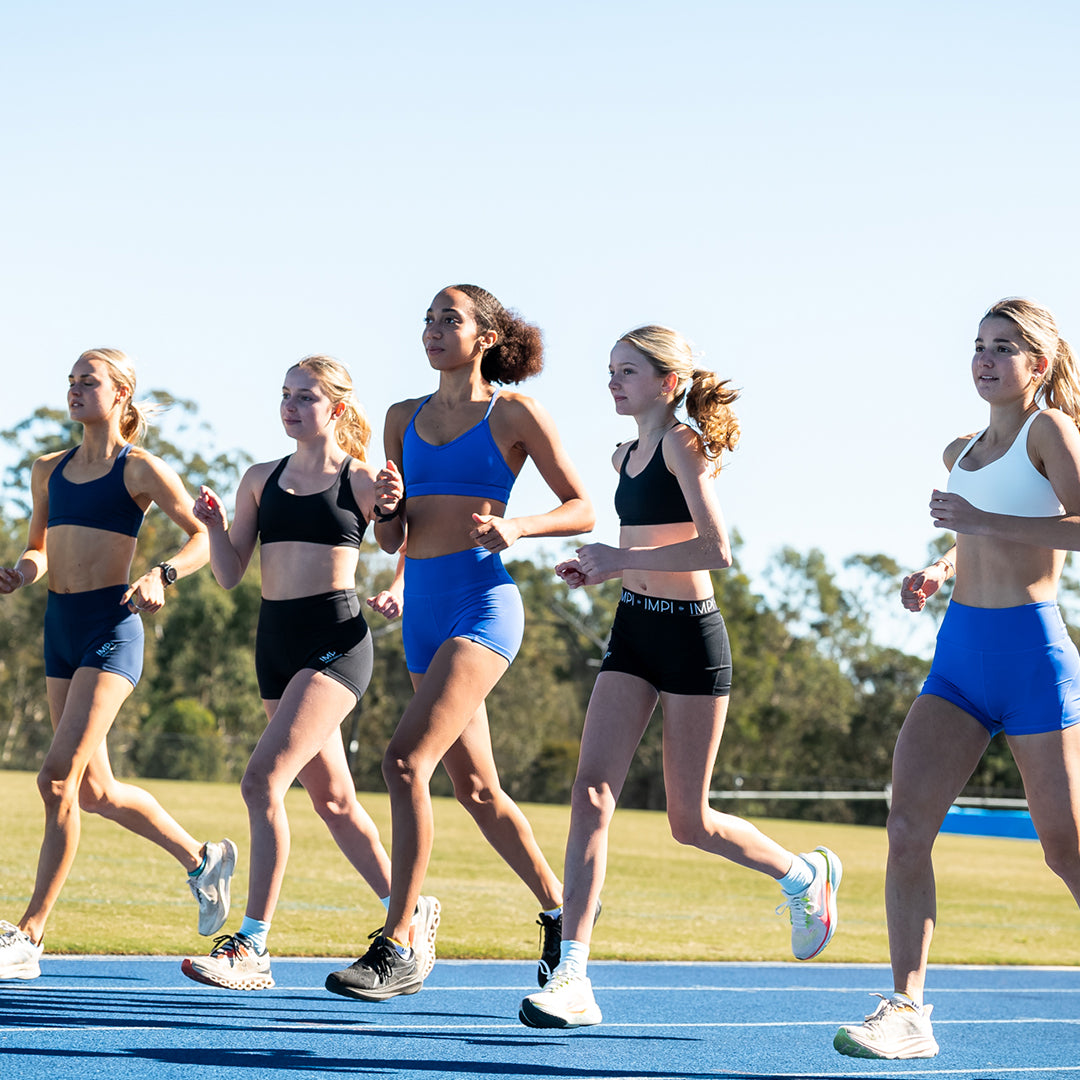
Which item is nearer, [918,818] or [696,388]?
[918,818]

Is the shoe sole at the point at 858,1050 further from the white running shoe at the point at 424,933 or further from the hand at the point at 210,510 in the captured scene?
the hand at the point at 210,510

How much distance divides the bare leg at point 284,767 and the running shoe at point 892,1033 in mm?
2314

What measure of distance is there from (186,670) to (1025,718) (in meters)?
66.9

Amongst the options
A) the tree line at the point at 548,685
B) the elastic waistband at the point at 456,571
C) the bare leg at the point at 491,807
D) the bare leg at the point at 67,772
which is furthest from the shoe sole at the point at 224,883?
the tree line at the point at 548,685

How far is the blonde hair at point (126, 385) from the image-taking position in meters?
7.09

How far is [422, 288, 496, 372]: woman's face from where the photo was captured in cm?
630

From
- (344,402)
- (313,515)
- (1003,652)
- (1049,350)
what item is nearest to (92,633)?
(313,515)

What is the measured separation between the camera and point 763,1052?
18.8 feet

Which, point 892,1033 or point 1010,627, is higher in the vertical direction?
point 1010,627

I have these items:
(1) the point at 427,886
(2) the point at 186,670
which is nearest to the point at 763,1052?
(1) the point at 427,886

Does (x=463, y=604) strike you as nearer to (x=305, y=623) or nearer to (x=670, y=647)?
(x=305, y=623)

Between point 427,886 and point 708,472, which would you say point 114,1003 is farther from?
point 427,886

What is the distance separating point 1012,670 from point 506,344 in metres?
2.59

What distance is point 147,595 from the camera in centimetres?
646
